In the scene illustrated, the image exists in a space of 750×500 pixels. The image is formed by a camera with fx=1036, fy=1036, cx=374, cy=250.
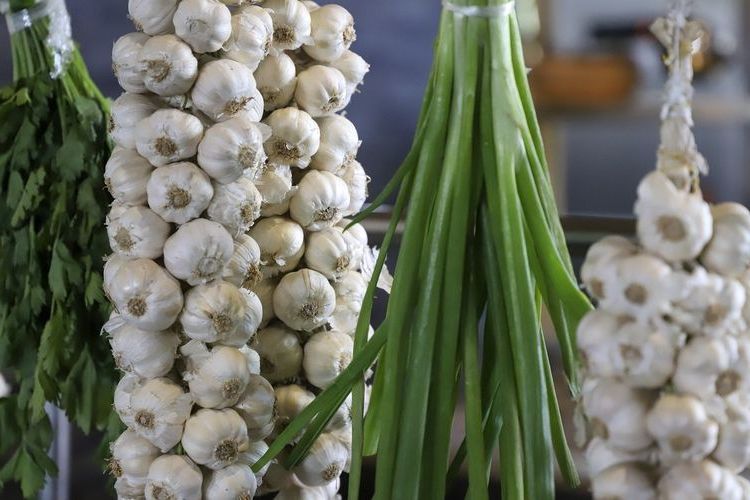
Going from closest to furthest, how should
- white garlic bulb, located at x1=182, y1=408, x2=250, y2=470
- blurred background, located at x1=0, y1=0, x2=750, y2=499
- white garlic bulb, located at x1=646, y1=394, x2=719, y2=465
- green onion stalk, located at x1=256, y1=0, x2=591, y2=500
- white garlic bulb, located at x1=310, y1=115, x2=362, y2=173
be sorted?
white garlic bulb, located at x1=646, y1=394, x2=719, y2=465 < green onion stalk, located at x1=256, y1=0, x2=591, y2=500 < white garlic bulb, located at x1=182, y1=408, x2=250, y2=470 < white garlic bulb, located at x1=310, y1=115, x2=362, y2=173 < blurred background, located at x1=0, y1=0, x2=750, y2=499

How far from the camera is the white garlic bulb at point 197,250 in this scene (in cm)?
90

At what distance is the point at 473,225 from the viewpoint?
868 millimetres

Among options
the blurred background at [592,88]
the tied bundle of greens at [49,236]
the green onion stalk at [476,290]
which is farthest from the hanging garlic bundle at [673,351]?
the blurred background at [592,88]

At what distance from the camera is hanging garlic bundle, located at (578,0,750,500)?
0.65 m

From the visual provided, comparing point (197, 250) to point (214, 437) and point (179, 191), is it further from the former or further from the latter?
point (214, 437)

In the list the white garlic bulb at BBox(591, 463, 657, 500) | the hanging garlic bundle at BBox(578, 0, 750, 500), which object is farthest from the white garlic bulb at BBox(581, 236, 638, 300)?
the white garlic bulb at BBox(591, 463, 657, 500)

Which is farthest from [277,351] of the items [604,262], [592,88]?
[592,88]

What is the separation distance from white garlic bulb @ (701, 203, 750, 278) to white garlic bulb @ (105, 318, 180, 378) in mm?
489

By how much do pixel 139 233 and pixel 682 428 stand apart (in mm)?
495

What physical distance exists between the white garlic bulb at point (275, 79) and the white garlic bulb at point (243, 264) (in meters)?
0.14

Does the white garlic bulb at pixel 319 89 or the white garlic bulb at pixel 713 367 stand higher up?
the white garlic bulb at pixel 319 89

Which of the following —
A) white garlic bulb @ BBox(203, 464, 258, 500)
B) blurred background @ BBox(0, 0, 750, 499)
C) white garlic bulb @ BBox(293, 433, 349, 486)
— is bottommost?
blurred background @ BBox(0, 0, 750, 499)

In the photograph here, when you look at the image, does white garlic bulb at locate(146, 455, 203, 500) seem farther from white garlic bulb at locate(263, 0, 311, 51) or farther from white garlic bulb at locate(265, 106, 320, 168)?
white garlic bulb at locate(263, 0, 311, 51)

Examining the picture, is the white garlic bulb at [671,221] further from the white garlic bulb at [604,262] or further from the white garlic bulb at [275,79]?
the white garlic bulb at [275,79]
